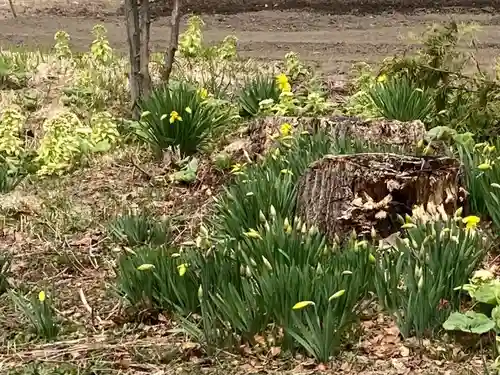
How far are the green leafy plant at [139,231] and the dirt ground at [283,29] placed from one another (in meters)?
4.71

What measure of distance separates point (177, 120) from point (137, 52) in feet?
3.84

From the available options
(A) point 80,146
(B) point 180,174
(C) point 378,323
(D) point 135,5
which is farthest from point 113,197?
(C) point 378,323

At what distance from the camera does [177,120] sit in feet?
20.2

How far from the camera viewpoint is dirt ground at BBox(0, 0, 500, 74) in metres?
10.3

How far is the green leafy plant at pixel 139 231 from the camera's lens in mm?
4746

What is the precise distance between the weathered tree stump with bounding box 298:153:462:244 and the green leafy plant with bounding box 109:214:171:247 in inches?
32.4

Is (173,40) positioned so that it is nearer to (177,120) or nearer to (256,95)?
(256,95)

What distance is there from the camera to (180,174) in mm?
5961

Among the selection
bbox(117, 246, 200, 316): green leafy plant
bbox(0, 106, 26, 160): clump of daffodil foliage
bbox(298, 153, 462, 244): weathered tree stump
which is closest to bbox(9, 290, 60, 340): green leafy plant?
bbox(117, 246, 200, 316): green leafy plant

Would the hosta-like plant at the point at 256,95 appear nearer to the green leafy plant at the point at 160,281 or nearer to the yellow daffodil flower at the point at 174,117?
the yellow daffodil flower at the point at 174,117

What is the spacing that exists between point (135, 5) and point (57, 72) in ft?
6.13

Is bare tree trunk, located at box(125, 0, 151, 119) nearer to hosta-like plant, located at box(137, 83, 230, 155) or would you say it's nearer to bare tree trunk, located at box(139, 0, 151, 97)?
bare tree trunk, located at box(139, 0, 151, 97)

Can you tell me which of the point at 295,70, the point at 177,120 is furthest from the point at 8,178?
the point at 295,70

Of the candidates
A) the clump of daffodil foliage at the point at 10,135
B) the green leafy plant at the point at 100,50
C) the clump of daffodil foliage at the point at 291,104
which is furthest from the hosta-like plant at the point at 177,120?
the green leafy plant at the point at 100,50
